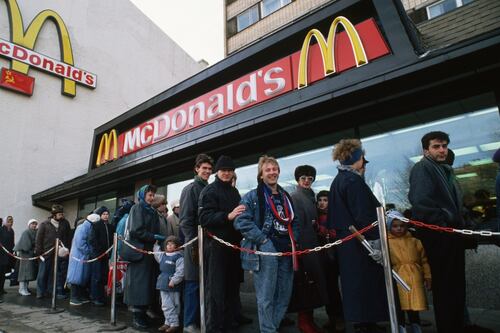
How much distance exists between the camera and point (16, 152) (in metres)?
13.7

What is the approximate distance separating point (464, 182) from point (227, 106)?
4404mm

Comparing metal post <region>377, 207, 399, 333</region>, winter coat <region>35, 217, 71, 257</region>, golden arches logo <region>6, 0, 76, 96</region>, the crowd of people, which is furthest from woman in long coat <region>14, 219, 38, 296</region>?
golden arches logo <region>6, 0, 76, 96</region>

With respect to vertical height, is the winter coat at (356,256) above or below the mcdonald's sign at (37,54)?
below

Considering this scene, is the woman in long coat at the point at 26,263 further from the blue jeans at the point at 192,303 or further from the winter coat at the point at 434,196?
the winter coat at the point at 434,196

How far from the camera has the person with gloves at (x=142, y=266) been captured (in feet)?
13.7

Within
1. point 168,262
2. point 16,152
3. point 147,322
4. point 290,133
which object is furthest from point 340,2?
point 16,152

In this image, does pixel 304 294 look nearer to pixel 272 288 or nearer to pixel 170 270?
pixel 272 288

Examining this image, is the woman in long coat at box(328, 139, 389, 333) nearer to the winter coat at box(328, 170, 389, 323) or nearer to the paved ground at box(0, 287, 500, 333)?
the winter coat at box(328, 170, 389, 323)

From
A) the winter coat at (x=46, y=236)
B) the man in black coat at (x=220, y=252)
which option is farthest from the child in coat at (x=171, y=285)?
the winter coat at (x=46, y=236)

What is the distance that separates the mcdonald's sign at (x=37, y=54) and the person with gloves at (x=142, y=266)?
13.3m

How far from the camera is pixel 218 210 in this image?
3.42 meters

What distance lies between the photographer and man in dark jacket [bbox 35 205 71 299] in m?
7.27

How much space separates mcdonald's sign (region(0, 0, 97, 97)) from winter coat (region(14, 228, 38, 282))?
889cm

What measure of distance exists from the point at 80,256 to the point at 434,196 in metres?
6.22
